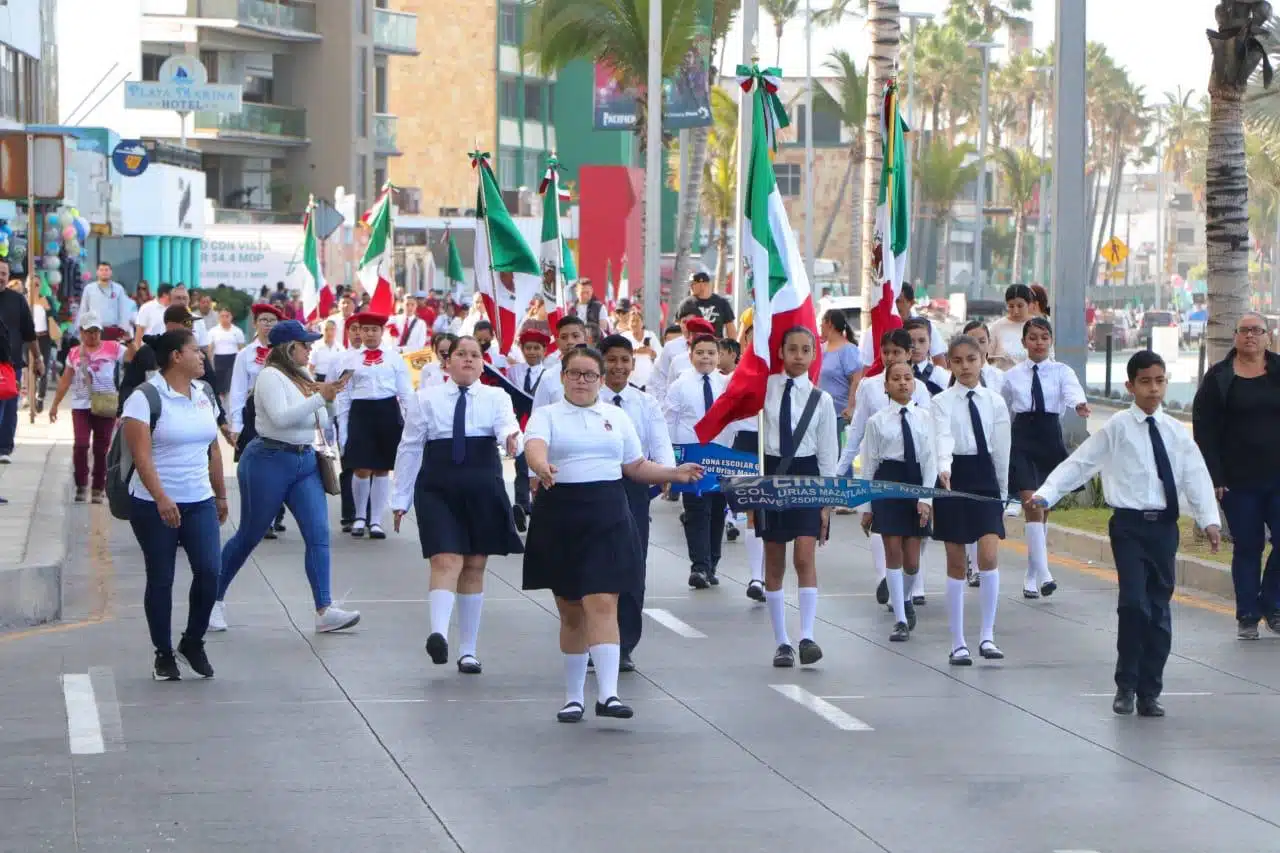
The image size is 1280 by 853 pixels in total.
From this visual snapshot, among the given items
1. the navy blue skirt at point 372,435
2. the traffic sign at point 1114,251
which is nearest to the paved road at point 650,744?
the navy blue skirt at point 372,435

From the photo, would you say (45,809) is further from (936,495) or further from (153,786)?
(936,495)

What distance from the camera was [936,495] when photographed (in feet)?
38.6

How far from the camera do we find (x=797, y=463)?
39.2ft

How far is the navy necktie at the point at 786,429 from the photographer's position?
468 inches

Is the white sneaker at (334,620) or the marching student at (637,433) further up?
the marching student at (637,433)

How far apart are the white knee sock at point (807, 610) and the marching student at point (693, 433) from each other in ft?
10.3

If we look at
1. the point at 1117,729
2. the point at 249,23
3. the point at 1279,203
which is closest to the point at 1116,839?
the point at 1117,729

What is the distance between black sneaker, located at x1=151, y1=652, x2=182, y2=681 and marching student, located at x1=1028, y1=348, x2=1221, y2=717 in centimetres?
429

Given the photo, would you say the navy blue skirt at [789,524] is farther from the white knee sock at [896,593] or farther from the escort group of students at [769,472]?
the white knee sock at [896,593]

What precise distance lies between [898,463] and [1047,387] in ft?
8.96

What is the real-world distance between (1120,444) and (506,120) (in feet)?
267

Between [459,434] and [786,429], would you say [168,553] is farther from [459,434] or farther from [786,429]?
[786,429]

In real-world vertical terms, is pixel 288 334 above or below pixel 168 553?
above

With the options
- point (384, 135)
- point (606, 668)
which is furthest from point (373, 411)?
point (384, 135)
